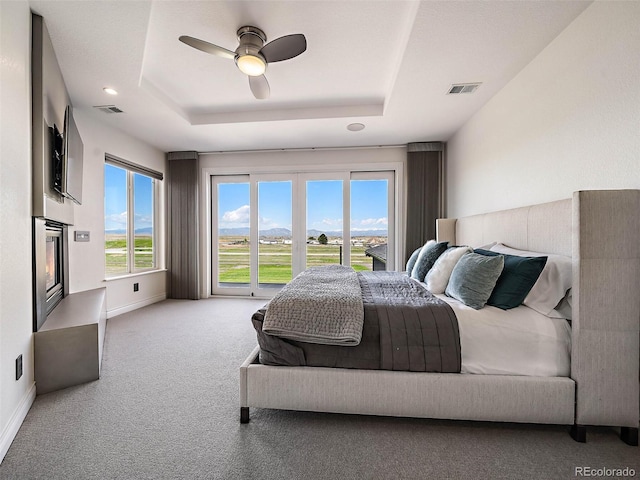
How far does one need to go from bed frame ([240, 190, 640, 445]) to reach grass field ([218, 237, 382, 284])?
314 cm

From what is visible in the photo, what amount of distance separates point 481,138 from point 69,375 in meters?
4.22

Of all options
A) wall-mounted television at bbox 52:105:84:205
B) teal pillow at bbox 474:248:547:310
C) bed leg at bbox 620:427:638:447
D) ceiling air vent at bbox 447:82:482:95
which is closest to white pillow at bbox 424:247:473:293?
teal pillow at bbox 474:248:547:310

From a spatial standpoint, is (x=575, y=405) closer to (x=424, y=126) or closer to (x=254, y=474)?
(x=254, y=474)

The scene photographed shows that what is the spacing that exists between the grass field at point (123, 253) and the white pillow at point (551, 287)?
4.55 metres

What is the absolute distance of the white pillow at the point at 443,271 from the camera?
2.21m

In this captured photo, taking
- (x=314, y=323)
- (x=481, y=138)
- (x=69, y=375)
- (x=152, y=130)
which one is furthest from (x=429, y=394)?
(x=152, y=130)

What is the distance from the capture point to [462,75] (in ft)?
8.20

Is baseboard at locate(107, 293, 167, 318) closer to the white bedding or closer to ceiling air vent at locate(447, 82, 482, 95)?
the white bedding

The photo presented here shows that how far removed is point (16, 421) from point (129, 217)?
3.11 m

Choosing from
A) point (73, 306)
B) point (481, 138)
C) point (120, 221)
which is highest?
point (481, 138)

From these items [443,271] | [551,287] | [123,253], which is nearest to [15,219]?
[123,253]

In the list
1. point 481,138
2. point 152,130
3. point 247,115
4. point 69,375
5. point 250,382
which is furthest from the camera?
point 152,130

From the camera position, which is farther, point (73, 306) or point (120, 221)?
point (120, 221)

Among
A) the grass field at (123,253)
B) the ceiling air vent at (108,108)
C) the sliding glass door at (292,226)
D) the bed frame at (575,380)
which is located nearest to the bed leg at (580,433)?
the bed frame at (575,380)
